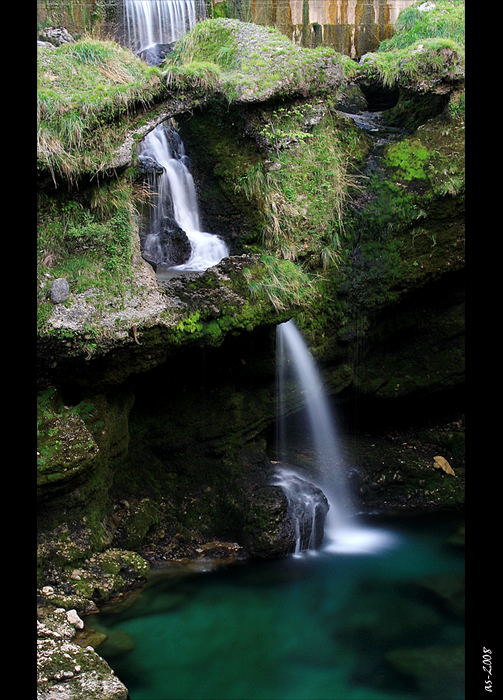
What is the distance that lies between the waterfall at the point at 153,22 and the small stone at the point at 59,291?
6.84 meters

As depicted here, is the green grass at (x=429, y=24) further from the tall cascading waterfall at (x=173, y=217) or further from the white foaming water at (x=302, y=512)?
the white foaming water at (x=302, y=512)

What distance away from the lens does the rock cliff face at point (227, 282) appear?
5246 mm

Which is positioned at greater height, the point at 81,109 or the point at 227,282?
the point at 81,109

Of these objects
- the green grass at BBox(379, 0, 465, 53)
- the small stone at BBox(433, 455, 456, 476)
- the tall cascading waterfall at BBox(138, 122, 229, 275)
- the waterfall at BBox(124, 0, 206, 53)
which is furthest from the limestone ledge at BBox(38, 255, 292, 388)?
the waterfall at BBox(124, 0, 206, 53)

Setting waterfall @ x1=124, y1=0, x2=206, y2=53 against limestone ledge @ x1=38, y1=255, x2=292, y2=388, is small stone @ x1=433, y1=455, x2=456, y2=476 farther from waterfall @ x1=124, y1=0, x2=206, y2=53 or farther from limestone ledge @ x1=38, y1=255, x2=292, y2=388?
waterfall @ x1=124, y1=0, x2=206, y2=53

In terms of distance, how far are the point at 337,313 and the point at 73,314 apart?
3359mm

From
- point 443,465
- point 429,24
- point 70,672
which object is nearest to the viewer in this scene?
point 70,672

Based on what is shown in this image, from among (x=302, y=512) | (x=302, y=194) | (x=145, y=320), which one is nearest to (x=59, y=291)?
(x=145, y=320)

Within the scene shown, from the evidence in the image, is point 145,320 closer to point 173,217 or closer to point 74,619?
point 173,217

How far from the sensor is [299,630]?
4.96 m

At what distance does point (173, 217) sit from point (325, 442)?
12.1 feet

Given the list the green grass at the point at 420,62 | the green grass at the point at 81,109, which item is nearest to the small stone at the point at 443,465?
the green grass at the point at 420,62
